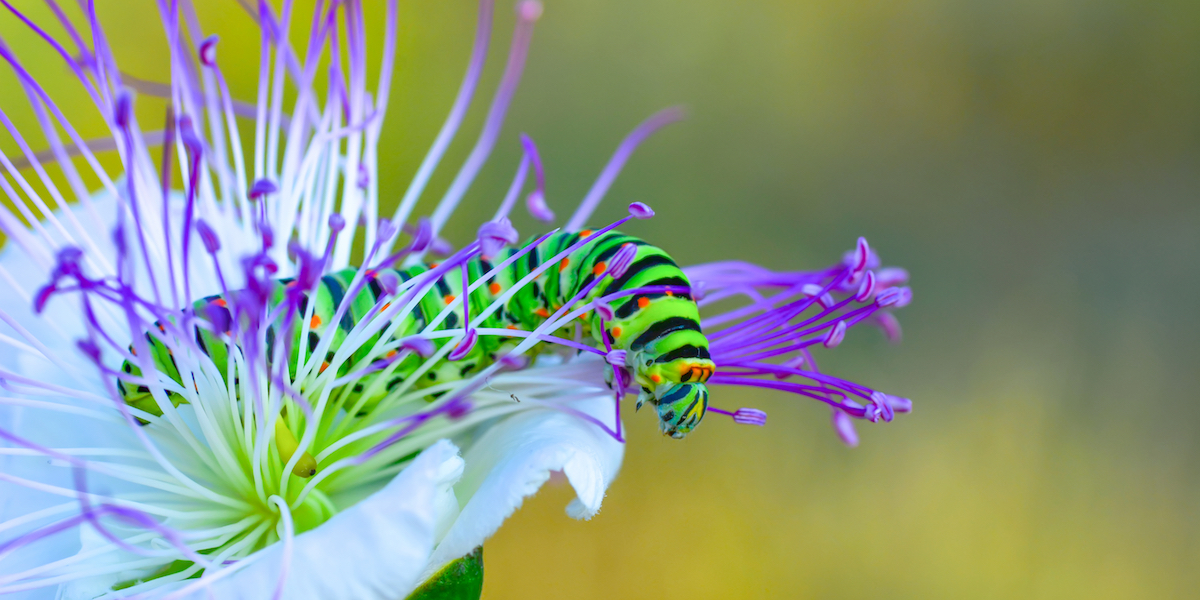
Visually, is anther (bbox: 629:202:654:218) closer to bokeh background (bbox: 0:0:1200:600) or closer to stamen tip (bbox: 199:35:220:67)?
stamen tip (bbox: 199:35:220:67)

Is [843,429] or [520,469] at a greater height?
[520,469]

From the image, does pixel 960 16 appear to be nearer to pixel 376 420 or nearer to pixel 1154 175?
pixel 1154 175

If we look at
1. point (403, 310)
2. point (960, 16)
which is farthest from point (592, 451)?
point (960, 16)

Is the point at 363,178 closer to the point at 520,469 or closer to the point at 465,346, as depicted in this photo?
the point at 465,346

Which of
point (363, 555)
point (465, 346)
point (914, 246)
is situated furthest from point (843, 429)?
point (914, 246)

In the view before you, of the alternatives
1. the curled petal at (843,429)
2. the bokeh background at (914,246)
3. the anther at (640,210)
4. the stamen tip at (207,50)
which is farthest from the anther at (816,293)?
the bokeh background at (914,246)

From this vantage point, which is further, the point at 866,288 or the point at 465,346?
the point at 866,288

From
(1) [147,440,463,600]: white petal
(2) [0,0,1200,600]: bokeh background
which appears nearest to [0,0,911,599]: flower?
(1) [147,440,463,600]: white petal
